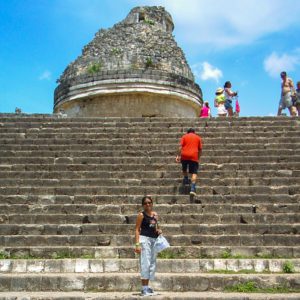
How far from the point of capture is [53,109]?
64.8 feet

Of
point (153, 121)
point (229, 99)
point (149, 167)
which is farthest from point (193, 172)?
point (229, 99)

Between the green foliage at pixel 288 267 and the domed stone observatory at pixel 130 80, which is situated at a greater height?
the domed stone observatory at pixel 130 80

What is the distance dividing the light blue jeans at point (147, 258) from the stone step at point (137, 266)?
1.02m

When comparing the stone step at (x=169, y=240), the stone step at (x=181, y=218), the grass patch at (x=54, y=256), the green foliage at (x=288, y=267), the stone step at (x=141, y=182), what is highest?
the stone step at (x=141, y=182)

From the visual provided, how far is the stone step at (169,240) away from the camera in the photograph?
728 centimetres

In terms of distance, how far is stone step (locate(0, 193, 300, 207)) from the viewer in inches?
331

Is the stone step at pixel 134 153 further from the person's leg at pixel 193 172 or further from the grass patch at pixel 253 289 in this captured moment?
the grass patch at pixel 253 289

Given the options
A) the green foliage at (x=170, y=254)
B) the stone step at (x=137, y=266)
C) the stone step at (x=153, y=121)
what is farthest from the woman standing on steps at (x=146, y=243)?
the stone step at (x=153, y=121)

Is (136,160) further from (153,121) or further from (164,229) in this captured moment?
(164,229)

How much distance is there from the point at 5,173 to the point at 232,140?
5.13 m

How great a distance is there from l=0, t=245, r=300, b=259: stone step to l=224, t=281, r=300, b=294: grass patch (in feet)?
3.23

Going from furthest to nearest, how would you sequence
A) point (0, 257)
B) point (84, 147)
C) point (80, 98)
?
point (80, 98)
point (84, 147)
point (0, 257)

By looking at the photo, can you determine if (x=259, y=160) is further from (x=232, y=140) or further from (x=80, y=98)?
(x=80, y=98)

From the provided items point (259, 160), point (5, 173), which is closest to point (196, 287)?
point (259, 160)
